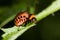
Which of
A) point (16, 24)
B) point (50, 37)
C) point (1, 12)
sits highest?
point (1, 12)

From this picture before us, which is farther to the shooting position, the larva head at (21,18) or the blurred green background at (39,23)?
the larva head at (21,18)

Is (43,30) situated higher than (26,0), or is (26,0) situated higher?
(26,0)

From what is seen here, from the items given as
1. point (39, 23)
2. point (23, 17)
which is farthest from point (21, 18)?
point (39, 23)

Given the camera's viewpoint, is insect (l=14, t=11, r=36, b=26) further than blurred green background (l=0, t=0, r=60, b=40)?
Yes

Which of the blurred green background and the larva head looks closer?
the blurred green background

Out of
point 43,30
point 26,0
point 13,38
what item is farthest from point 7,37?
point 26,0

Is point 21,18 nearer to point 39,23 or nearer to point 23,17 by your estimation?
point 23,17

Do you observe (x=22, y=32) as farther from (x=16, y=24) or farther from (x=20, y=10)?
(x=20, y=10)

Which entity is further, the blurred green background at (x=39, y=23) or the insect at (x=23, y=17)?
the insect at (x=23, y=17)

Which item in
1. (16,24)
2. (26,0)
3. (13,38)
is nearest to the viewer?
(13,38)

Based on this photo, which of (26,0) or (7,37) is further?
(26,0)

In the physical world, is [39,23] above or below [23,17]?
below
